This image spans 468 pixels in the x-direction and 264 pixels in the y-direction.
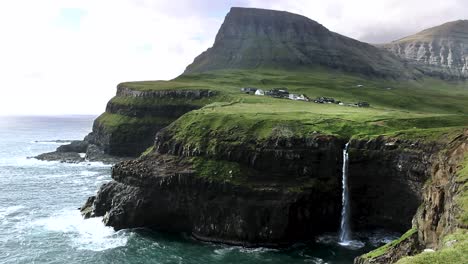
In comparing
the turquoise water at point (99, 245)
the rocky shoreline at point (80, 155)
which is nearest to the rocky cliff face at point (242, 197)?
the turquoise water at point (99, 245)

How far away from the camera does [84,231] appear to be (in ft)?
255

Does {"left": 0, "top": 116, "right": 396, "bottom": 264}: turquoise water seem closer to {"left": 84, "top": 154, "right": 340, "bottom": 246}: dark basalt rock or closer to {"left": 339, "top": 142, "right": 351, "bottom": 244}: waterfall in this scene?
{"left": 339, "top": 142, "right": 351, "bottom": 244}: waterfall

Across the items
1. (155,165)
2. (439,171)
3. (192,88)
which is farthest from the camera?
(192,88)

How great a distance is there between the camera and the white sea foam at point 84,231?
70938 mm

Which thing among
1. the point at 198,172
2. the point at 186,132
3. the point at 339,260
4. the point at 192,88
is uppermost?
the point at 192,88

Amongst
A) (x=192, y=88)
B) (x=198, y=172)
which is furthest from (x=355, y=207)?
(x=192, y=88)

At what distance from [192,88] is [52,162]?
193ft

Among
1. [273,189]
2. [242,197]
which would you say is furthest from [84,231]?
[273,189]

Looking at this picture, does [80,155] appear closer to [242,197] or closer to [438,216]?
[242,197]

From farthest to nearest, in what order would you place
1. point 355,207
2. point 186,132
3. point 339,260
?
point 186,132, point 355,207, point 339,260

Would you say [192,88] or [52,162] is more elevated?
[192,88]

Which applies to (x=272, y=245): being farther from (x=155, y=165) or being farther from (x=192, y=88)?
(x=192, y=88)

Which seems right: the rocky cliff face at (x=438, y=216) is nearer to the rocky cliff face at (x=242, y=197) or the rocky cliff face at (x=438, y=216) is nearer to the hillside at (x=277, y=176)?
the hillside at (x=277, y=176)

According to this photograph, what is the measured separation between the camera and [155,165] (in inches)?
3334
